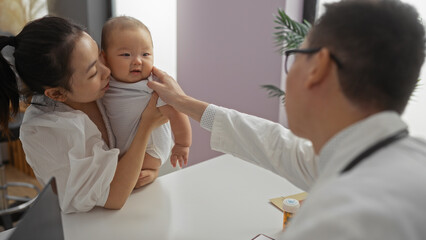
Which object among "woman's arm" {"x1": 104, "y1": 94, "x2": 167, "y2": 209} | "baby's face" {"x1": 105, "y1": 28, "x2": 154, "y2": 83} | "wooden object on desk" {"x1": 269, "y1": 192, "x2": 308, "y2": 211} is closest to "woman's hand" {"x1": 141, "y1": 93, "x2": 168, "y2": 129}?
"woman's arm" {"x1": 104, "y1": 94, "x2": 167, "y2": 209}

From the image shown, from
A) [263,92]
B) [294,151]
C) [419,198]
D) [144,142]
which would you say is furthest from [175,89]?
[263,92]

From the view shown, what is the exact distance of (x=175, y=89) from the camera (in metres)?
1.33

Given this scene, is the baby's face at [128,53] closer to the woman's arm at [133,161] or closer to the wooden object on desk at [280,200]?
the woman's arm at [133,161]

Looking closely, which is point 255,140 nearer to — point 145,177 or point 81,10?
point 145,177

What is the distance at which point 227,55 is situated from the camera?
2.52 metres

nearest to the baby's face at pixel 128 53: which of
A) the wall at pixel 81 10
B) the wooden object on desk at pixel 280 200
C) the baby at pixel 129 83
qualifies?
the baby at pixel 129 83

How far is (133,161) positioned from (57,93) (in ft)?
1.09

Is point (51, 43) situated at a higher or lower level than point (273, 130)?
higher

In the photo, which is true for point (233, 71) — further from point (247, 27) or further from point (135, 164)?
point (135, 164)

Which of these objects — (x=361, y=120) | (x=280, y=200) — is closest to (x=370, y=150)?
(x=361, y=120)

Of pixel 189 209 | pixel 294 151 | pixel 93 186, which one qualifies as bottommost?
pixel 189 209

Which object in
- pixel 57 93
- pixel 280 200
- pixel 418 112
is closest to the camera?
pixel 57 93

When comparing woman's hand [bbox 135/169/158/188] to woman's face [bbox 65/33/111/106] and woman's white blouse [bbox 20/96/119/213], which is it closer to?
woman's white blouse [bbox 20/96/119/213]

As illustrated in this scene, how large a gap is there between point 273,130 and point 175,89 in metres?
0.39
